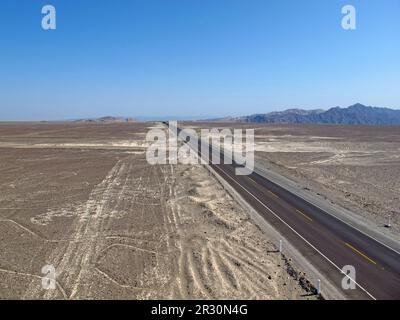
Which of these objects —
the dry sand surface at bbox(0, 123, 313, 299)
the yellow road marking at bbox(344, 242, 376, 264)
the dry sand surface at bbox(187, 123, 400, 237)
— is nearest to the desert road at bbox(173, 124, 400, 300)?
the yellow road marking at bbox(344, 242, 376, 264)

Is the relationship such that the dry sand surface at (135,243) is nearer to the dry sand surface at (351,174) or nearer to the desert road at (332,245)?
the desert road at (332,245)

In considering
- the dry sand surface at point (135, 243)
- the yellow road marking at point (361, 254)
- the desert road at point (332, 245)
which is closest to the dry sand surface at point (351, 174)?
the desert road at point (332, 245)

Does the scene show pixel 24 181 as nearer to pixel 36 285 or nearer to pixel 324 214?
pixel 36 285

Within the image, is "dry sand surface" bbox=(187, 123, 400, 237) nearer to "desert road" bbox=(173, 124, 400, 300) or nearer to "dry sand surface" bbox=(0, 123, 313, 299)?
"desert road" bbox=(173, 124, 400, 300)

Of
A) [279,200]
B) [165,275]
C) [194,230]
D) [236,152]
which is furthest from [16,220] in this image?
[236,152]

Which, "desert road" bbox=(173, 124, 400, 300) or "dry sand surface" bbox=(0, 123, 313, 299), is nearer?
"dry sand surface" bbox=(0, 123, 313, 299)

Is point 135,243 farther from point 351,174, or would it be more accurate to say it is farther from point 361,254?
point 351,174
